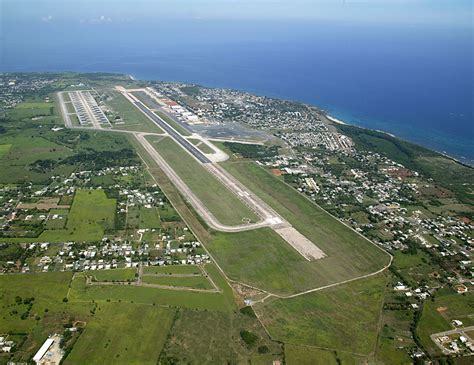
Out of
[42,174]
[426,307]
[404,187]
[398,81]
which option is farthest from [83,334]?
[398,81]

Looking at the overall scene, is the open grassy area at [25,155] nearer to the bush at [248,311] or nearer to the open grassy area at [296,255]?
the open grassy area at [296,255]

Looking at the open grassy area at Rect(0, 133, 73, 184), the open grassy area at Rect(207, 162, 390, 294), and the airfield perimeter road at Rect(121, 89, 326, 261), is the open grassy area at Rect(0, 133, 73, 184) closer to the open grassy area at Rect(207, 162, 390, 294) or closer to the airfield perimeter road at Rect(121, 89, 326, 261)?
the airfield perimeter road at Rect(121, 89, 326, 261)

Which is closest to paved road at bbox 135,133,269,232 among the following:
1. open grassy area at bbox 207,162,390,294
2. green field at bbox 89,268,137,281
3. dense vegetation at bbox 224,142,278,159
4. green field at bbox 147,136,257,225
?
green field at bbox 147,136,257,225

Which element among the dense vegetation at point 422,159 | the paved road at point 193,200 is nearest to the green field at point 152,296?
the paved road at point 193,200


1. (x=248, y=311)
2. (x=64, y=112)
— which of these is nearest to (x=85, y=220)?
(x=248, y=311)

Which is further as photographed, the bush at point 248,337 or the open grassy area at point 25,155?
the open grassy area at point 25,155

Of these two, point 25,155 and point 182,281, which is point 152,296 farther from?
point 25,155
